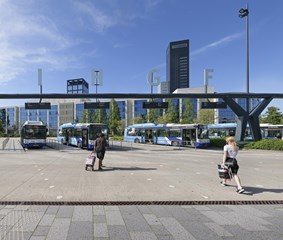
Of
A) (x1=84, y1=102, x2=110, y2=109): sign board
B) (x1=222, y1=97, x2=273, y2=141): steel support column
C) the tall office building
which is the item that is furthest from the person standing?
the tall office building

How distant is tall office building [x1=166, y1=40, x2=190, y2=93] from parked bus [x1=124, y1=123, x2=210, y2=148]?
40343 mm

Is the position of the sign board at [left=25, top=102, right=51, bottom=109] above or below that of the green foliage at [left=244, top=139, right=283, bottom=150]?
above

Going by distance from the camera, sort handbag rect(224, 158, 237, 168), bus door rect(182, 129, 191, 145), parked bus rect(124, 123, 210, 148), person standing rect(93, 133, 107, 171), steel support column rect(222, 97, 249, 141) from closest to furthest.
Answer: handbag rect(224, 158, 237, 168)
person standing rect(93, 133, 107, 171)
steel support column rect(222, 97, 249, 141)
parked bus rect(124, 123, 210, 148)
bus door rect(182, 129, 191, 145)

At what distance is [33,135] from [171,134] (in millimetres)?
17500

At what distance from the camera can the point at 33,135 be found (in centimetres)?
2958

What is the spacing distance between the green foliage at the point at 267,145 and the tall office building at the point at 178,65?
176 ft

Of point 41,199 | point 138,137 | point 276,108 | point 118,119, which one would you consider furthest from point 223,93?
point 118,119

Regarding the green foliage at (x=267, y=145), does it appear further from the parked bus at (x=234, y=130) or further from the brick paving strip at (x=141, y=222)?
the brick paving strip at (x=141, y=222)

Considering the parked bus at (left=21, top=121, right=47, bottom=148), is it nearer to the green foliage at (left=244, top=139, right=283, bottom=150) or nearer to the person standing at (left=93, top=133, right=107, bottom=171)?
the person standing at (left=93, top=133, right=107, bottom=171)

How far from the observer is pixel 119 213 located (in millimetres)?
6121

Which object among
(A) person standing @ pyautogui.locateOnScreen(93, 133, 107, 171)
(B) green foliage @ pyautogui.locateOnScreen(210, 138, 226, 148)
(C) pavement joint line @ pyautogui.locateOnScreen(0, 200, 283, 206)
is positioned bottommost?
(B) green foliage @ pyautogui.locateOnScreen(210, 138, 226, 148)

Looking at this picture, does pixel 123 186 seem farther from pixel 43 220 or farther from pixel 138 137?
pixel 138 137

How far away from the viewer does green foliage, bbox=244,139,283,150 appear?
88.4 feet

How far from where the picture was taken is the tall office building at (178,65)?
3273 inches
